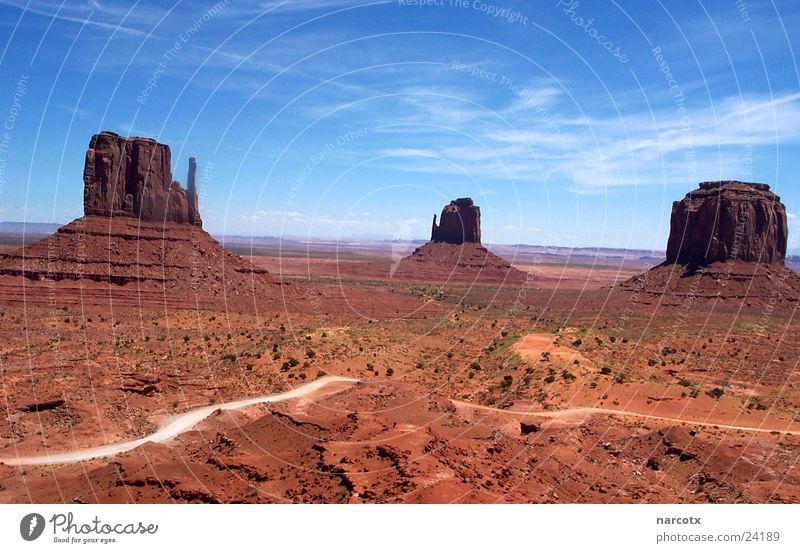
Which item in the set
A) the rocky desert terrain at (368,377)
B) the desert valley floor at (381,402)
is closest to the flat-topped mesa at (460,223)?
the rocky desert terrain at (368,377)

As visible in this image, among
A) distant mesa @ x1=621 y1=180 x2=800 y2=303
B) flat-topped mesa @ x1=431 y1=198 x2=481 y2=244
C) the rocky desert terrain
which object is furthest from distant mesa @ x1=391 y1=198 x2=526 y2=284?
distant mesa @ x1=621 y1=180 x2=800 y2=303

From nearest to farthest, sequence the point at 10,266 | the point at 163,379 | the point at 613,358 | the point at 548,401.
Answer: the point at 548,401 → the point at 163,379 → the point at 613,358 → the point at 10,266

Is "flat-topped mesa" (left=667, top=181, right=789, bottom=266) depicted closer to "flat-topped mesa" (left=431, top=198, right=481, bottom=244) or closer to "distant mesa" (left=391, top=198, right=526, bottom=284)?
"distant mesa" (left=391, top=198, right=526, bottom=284)

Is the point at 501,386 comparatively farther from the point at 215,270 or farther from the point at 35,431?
the point at 215,270

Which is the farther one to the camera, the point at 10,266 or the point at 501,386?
the point at 10,266
